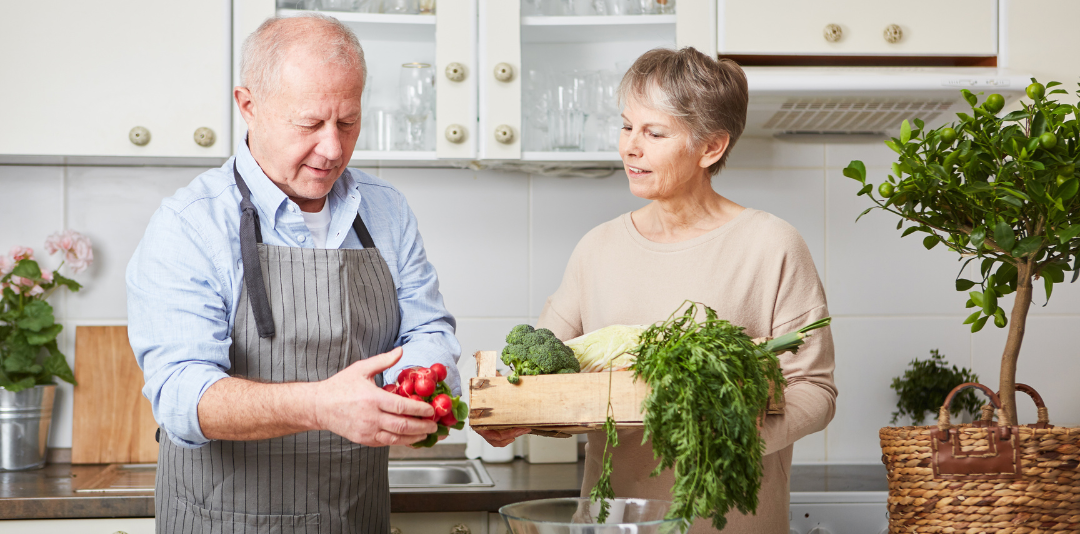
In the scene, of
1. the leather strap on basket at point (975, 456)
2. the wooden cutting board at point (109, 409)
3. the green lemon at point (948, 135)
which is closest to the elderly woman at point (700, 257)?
the leather strap on basket at point (975, 456)

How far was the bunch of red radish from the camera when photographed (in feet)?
3.05

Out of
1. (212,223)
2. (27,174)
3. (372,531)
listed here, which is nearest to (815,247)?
(372,531)

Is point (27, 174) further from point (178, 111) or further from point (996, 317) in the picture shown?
point (996, 317)

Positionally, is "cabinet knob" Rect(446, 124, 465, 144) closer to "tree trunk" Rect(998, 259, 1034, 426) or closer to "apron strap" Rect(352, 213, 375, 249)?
"apron strap" Rect(352, 213, 375, 249)

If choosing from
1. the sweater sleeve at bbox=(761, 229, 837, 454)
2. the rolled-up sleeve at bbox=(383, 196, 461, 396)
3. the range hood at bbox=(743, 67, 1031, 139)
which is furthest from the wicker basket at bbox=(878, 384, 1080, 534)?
the range hood at bbox=(743, 67, 1031, 139)

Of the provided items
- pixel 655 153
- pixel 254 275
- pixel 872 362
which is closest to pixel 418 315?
pixel 254 275

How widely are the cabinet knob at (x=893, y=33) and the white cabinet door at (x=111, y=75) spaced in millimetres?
1540

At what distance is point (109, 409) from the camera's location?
6.77 feet

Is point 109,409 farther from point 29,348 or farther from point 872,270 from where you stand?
point 872,270

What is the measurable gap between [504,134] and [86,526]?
4.05ft

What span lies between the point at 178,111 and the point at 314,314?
91 centimetres

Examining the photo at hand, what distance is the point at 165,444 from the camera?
4.07 feet

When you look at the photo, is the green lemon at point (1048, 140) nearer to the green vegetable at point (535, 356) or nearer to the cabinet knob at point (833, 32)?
the green vegetable at point (535, 356)

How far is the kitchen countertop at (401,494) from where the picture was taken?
1.66 m
